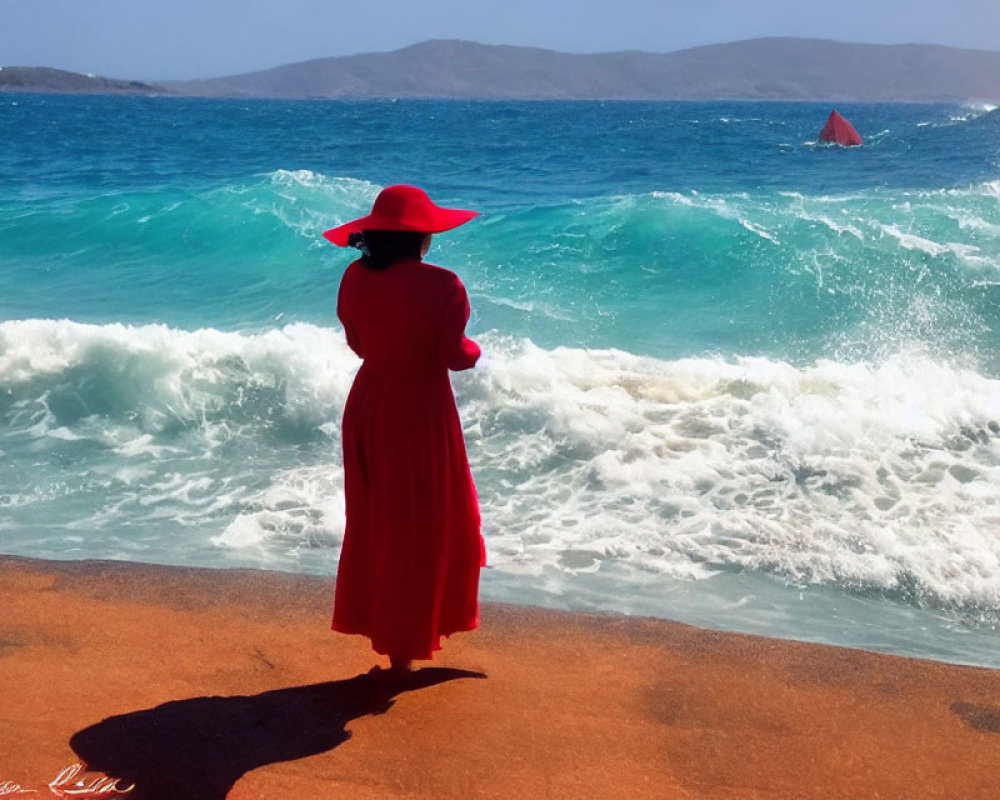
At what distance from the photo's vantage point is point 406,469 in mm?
3072

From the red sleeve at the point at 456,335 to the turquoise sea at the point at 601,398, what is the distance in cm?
176

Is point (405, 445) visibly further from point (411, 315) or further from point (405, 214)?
point (405, 214)

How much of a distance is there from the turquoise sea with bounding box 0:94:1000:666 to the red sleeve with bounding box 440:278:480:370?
1758mm

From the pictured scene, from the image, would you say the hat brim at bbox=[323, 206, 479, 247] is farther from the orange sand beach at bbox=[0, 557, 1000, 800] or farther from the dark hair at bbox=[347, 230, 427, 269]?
the orange sand beach at bbox=[0, 557, 1000, 800]

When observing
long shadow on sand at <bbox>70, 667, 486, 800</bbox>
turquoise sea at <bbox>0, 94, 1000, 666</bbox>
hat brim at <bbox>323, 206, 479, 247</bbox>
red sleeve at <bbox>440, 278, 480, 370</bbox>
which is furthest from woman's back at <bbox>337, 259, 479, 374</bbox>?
turquoise sea at <bbox>0, 94, 1000, 666</bbox>

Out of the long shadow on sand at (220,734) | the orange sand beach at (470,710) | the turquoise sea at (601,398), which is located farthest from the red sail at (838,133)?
the long shadow on sand at (220,734)

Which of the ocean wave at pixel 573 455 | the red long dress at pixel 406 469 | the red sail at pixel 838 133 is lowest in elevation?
the ocean wave at pixel 573 455

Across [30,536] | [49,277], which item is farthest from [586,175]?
[30,536]

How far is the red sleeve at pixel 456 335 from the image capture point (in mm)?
2910

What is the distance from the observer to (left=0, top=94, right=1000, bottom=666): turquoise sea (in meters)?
4.76

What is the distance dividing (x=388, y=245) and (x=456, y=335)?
12.3 inches

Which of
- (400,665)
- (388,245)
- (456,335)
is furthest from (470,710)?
(388,245)

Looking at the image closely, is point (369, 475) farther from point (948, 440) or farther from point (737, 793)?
point (948, 440)

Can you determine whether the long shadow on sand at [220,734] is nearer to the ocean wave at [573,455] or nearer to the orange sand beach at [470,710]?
the orange sand beach at [470,710]
